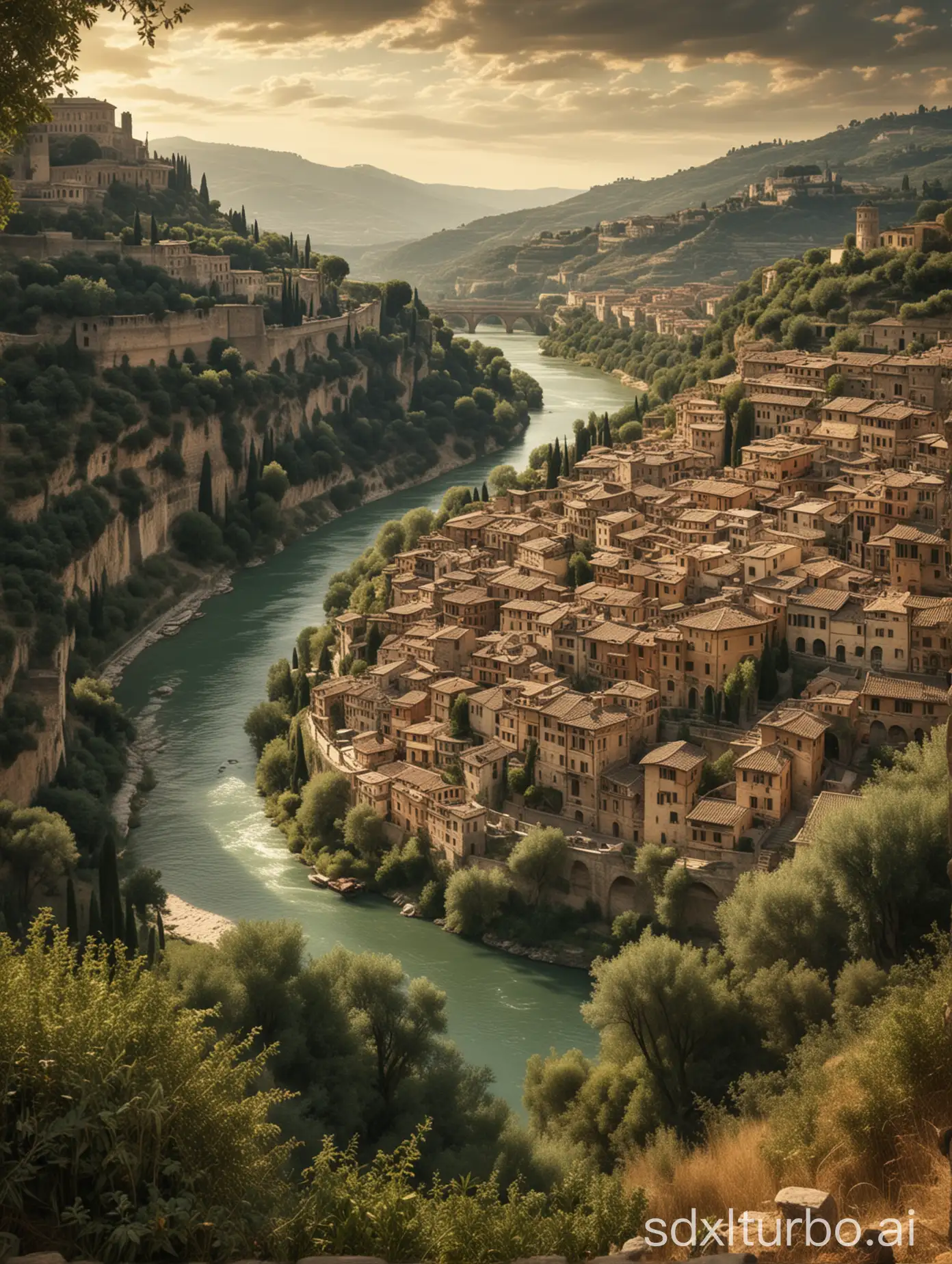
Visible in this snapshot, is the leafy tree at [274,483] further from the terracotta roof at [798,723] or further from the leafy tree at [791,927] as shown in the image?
the leafy tree at [791,927]

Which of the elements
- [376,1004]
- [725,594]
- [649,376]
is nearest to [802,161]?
[649,376]

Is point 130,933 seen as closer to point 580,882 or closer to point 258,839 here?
point 580,882

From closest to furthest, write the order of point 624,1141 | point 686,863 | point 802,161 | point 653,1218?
point 653,1218 → point 624,1141 → point 686,863 → point 802,161

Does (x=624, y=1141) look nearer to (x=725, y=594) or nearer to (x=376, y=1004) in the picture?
(x=376, y=1004)

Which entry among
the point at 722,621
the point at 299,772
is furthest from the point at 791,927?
the point at 299,772

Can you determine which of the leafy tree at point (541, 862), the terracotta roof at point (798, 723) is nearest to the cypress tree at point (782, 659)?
the terracotta roof at point (798, 723)
